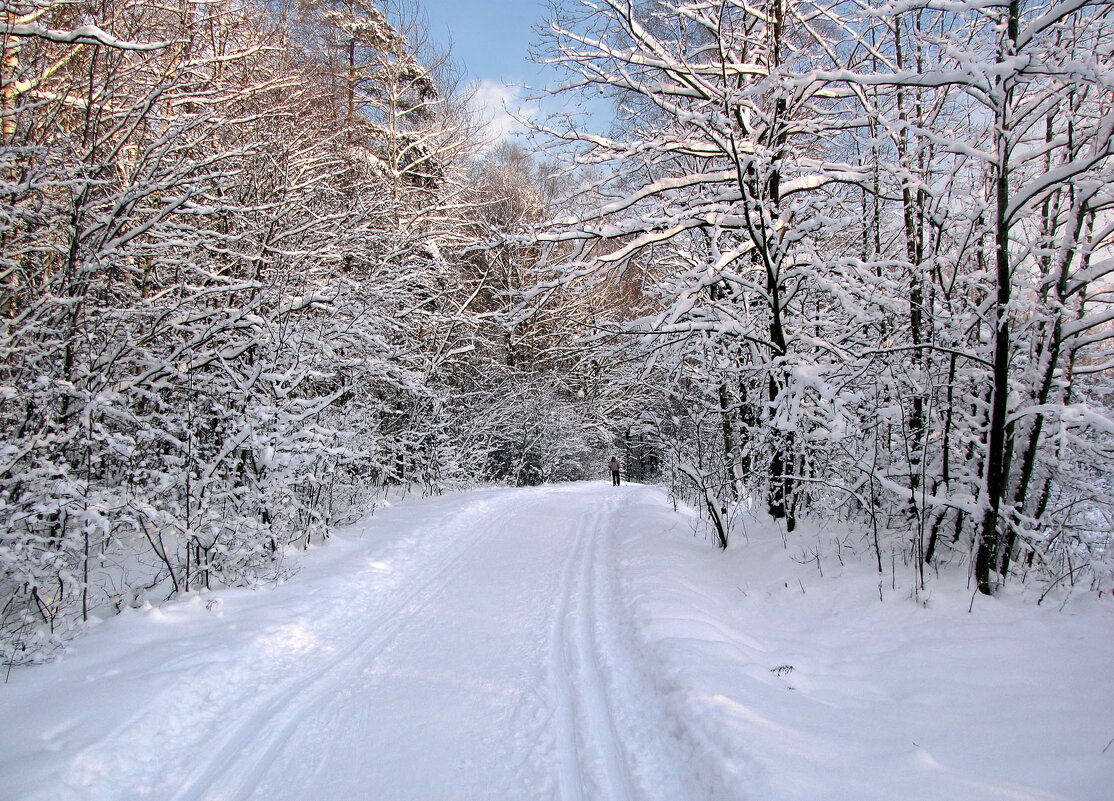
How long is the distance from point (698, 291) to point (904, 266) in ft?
7.05

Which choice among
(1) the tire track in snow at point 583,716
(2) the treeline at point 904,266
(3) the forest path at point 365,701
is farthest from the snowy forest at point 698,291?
(1) the tire track in snow at point 583,716

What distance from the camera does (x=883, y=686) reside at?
3.56 m

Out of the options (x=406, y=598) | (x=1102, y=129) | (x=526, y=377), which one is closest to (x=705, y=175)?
(x=1102, y=129)

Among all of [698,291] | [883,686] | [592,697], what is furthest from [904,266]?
[592,697]

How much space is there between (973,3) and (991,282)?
100.0 inches

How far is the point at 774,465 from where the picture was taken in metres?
7.01

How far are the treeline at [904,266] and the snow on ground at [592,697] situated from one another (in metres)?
1.02

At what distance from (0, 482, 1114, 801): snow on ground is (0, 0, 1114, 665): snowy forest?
76 cm

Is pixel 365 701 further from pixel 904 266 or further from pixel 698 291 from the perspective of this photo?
pixel 904 266

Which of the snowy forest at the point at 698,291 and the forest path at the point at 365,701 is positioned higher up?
the snowy forest at the point at 698,291

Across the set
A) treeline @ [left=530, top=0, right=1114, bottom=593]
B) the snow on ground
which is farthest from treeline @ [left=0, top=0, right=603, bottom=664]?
treeline @ [left=530, top=0, right=1114, bottom=593]

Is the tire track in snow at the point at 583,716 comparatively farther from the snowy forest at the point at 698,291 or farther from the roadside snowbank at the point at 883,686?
the snowy forest at the point at 698,291

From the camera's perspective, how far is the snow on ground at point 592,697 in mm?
2768

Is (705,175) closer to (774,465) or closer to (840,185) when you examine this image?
(840,185)
